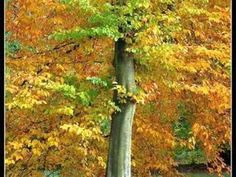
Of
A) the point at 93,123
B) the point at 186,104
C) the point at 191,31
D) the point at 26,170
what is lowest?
the point at 26,170

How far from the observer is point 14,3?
4.86 m

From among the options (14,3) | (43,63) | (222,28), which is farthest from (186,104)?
(14,3)

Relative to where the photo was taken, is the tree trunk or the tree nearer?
the tree

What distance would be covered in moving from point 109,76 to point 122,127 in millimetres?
584

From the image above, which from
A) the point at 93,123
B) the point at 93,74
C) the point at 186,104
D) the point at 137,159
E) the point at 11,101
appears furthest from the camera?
the point at 137,159

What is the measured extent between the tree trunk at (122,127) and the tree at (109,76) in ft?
0.04

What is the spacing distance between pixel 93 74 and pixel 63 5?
84cm

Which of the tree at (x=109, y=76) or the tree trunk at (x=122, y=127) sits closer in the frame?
the tree at (x=109, y=76)

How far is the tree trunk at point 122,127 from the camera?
4777 millimetres

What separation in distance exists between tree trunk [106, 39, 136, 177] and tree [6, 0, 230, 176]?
0.4 inches

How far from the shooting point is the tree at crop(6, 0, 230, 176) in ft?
14.0

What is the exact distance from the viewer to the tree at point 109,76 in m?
4.28

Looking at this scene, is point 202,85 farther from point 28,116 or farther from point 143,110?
point 28,116

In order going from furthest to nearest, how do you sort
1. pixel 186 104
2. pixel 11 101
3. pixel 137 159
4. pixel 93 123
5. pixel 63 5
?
pixel 137 159
pixel 186 104
pixel 63 5
pixel 93 123
pixel 11 101
